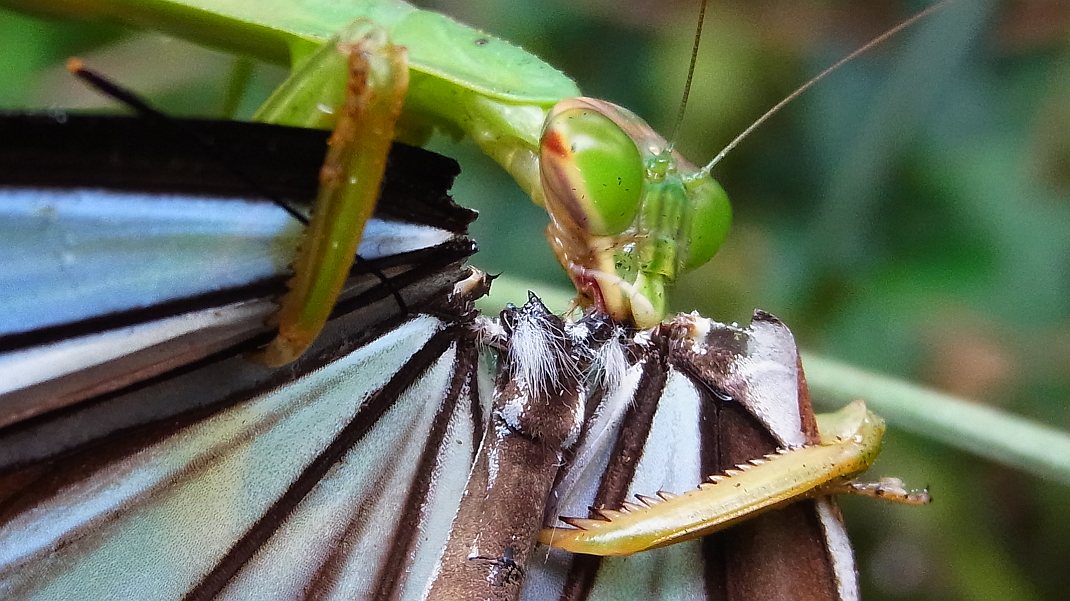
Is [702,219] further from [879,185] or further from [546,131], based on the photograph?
[879,185]

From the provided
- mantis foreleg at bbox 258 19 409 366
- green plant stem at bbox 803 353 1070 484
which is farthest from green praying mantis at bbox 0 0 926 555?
green plant stem at bbox 803 353 1070 484

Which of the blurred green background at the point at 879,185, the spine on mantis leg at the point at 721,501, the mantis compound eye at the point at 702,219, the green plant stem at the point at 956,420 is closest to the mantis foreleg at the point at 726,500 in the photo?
the spine on mantis leg at the point at 721,501

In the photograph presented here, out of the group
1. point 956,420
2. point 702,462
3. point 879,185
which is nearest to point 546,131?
point 702,462

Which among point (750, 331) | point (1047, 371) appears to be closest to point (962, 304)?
point (1047, 371)

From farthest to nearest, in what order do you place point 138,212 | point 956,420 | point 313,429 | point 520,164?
point 956,420, point 520,164, point 313,429, point 138,212

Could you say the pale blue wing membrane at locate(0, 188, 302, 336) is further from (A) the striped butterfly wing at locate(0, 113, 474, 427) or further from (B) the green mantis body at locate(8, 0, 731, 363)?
(B) the green mantis body at locate(8, 0, 731, 363)

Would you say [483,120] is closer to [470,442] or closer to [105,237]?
[470,442]
